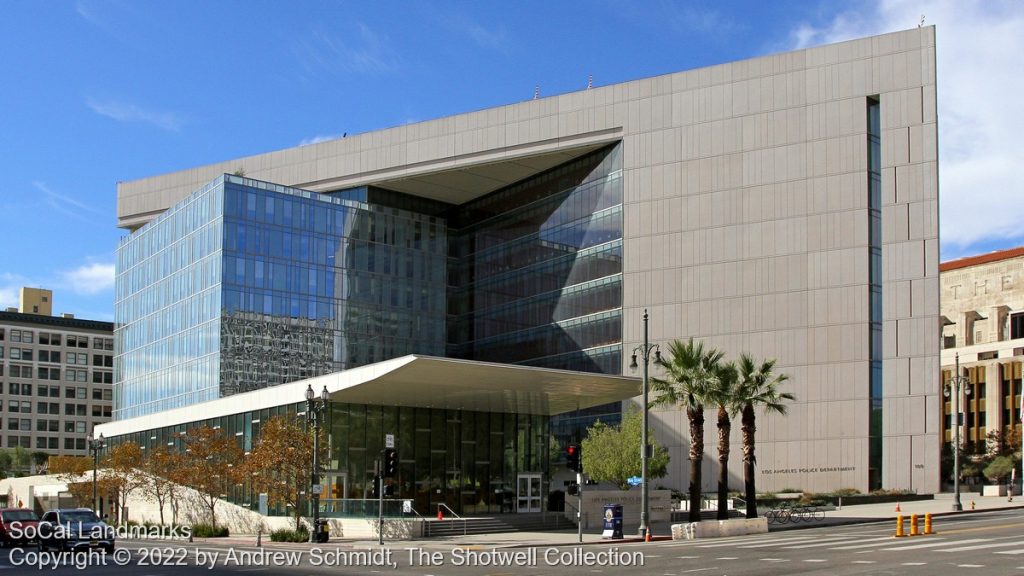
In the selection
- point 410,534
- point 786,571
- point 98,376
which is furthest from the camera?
point 98,376

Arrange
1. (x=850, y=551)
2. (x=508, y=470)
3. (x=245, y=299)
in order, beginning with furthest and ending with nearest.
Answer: (x=245, y=299)
(x=508, y=470)
(x=850, y=551)

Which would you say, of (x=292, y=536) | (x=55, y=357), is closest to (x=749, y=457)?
(x=292, y=536)

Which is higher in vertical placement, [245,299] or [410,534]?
[245,299]

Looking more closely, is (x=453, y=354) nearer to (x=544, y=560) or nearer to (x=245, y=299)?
(x=245, y=299)

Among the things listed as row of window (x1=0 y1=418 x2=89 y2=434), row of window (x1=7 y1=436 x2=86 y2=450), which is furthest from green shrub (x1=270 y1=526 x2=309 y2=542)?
row of window (x1=0 y1=418 x2=89 y2=434)

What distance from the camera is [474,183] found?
10112 cm

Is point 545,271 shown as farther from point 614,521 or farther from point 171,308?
point 614,521

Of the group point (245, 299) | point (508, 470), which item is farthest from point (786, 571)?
point (245, 299)

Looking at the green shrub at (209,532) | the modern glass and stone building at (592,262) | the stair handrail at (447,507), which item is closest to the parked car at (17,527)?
the green shrub at (209,532)

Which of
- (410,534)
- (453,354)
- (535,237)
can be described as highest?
(535,237)

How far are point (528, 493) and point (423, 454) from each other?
745 centimetres

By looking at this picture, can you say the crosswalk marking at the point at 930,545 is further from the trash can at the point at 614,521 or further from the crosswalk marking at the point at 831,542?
the trash can at the point at 614,521

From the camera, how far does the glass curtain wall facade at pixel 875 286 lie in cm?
7606

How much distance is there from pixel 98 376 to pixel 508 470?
123065 millimetres
